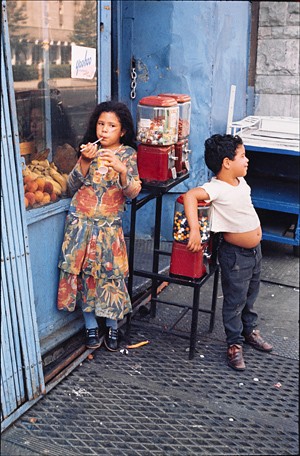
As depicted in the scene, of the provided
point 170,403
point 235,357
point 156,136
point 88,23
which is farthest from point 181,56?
point 170,403

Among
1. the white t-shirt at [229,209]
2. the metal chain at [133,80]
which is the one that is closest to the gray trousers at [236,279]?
the white t-shirt at [229,209]

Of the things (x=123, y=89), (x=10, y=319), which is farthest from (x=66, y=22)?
(x=10, y=319)

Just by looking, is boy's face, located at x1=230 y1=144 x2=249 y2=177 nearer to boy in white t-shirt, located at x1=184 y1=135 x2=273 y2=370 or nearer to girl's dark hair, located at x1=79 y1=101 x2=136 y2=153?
boy in white t-shirt, located at x1=184 y1=135 x2=273 y2=370

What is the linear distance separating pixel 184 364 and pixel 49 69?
2192mm

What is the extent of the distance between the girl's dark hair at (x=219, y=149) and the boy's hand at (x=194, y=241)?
45cm

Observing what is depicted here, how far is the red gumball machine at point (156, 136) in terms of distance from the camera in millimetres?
3494

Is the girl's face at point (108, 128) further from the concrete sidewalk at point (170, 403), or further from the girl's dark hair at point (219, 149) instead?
the concrete sidewalk at point (170, 403)

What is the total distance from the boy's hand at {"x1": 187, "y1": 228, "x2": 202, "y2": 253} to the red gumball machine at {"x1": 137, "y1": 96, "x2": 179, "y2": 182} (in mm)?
468

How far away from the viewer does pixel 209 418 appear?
9.96ft

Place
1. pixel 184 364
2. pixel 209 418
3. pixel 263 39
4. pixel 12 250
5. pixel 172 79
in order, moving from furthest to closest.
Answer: pixel 263 39
pixel 172 79
pixel 184 364
pixel 209 418
pixel 12 250

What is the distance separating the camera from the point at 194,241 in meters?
3.33

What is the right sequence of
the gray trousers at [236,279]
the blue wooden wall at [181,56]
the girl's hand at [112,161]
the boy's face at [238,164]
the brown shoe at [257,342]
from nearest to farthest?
the girl's hand at [112,161], the boy's face at [238,164], the gray trousers at [236,279], the brown shoe at [257,342], the blue wooden wall at [181,56]

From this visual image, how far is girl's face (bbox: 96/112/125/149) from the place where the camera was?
3.38 meters

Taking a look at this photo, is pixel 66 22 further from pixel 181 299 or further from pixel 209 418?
pixel 209 418
